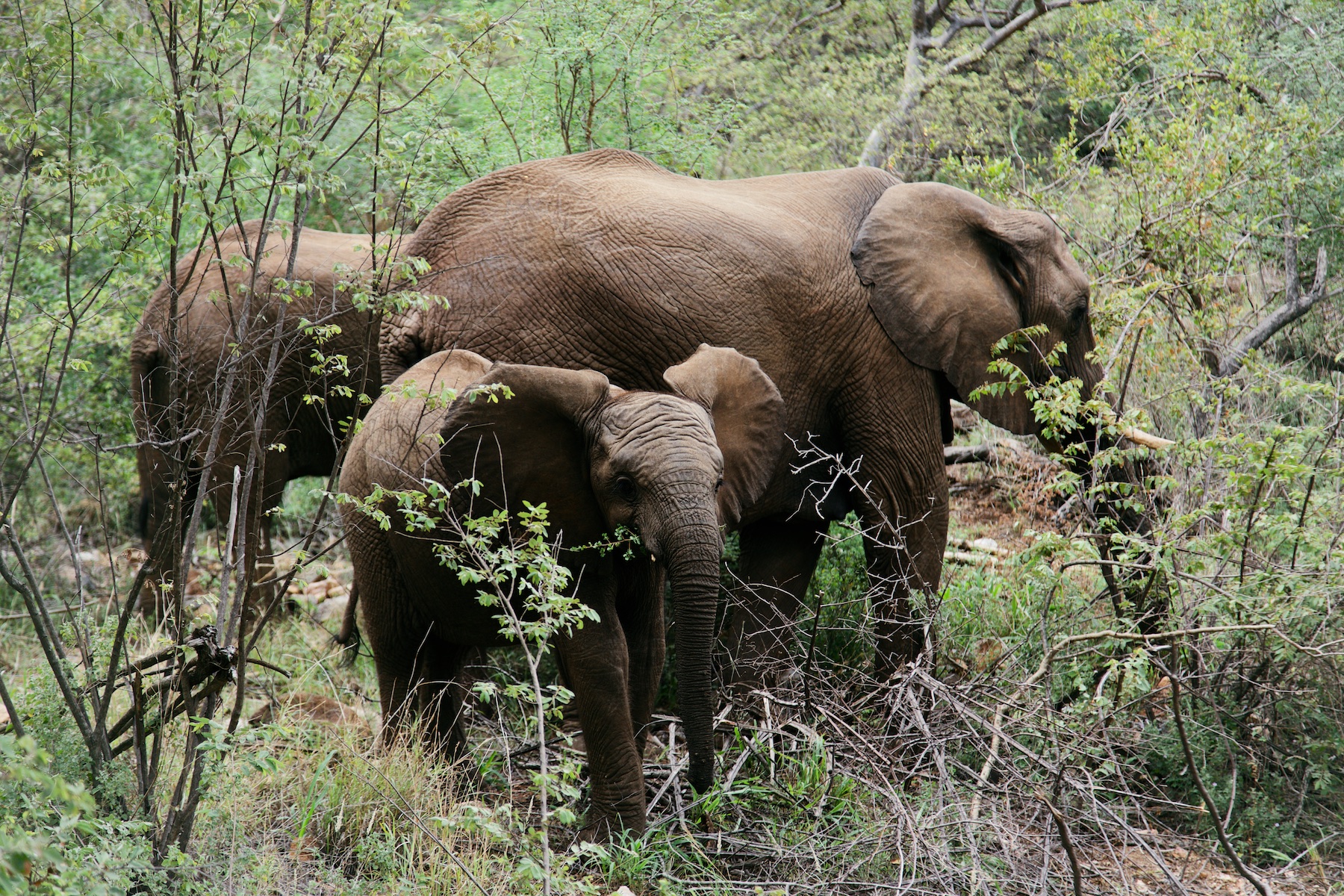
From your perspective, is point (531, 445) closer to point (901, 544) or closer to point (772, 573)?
point (901, 544)

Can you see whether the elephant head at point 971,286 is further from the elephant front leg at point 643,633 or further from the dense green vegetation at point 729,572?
the elephant front leg at point 643,633

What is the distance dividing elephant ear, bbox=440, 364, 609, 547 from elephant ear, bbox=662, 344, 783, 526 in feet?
1.39

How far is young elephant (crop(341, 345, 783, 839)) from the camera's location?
4512 mm

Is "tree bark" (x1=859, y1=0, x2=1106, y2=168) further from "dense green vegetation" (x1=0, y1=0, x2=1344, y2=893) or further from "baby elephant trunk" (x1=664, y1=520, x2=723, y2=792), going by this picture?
"baby elephant trunk" (x1=664, y1=520, x2=723, y2=792)

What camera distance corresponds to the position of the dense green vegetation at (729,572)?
13.7ft

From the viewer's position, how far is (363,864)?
466 centimetres

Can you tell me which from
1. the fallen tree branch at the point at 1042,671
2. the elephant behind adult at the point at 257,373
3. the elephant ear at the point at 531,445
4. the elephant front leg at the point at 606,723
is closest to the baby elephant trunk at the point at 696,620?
the elephant front leg at the point at 606,723

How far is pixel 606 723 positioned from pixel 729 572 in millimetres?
1814

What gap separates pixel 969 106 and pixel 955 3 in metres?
2.30

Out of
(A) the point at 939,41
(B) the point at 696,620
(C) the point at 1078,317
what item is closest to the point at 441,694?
(B) the point at 696,620

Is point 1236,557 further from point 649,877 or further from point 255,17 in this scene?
point 255,17

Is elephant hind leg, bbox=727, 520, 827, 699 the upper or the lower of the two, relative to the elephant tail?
upper

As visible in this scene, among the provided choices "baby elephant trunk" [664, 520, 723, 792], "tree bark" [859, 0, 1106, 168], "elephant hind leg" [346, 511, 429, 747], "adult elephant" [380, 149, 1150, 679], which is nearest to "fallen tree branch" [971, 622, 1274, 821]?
"adult elephant" [380, 149, 1150, 679]

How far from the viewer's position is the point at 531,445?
15.5 feet
